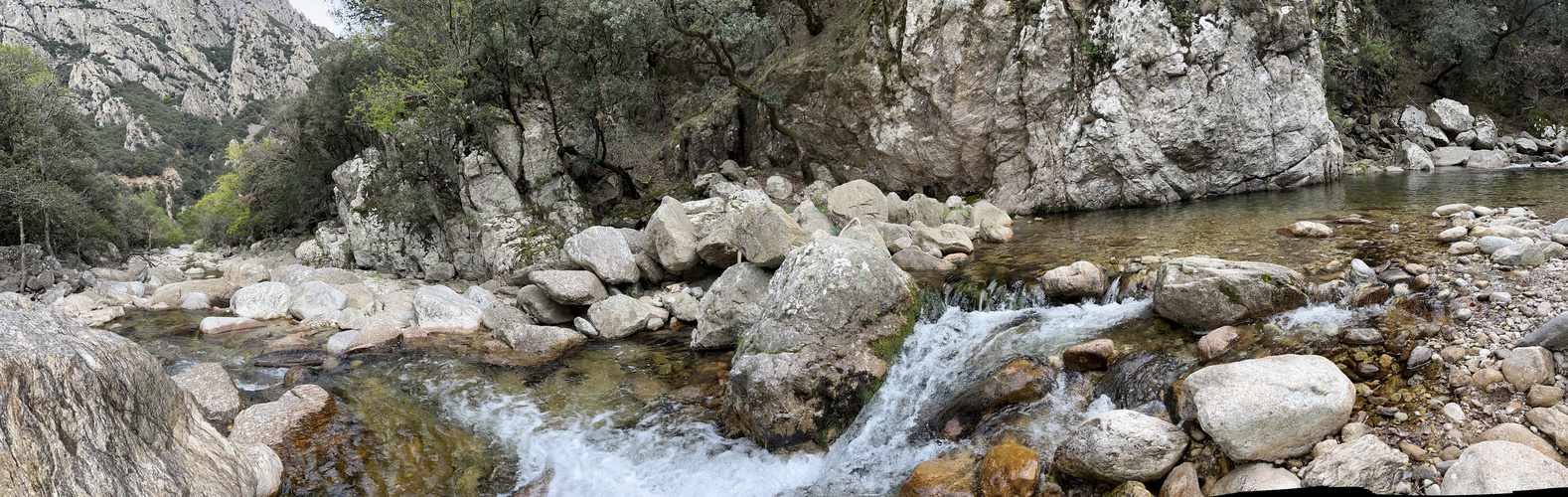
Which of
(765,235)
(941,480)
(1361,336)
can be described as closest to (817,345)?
(941,480)

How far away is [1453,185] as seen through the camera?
15977 mm

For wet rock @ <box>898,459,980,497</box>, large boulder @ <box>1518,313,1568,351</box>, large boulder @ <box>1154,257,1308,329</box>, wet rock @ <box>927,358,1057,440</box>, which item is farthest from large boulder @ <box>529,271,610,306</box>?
large boulder @ <box>1518,313,1568,351</box>

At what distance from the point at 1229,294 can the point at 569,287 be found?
10875 millimetres

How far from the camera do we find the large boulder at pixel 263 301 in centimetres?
1394

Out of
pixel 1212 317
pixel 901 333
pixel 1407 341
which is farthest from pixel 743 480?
pixel 1407 341

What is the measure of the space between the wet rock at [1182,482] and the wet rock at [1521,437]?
5.37ft

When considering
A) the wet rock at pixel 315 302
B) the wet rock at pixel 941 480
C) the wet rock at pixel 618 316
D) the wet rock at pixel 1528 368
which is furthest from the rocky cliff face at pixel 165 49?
the wet rock at pixel 1528 368

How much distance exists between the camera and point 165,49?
100m

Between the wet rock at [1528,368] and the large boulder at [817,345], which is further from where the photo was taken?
the large boulder at [817,345]

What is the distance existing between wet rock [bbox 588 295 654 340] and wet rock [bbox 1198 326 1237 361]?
8715mm

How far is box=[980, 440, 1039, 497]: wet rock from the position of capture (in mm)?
5199

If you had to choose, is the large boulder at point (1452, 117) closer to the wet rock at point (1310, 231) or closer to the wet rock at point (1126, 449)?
the wet rock at point (1310, 231)

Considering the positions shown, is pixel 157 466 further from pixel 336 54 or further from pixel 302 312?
pixel 336 54

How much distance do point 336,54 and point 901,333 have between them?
99.7ft
